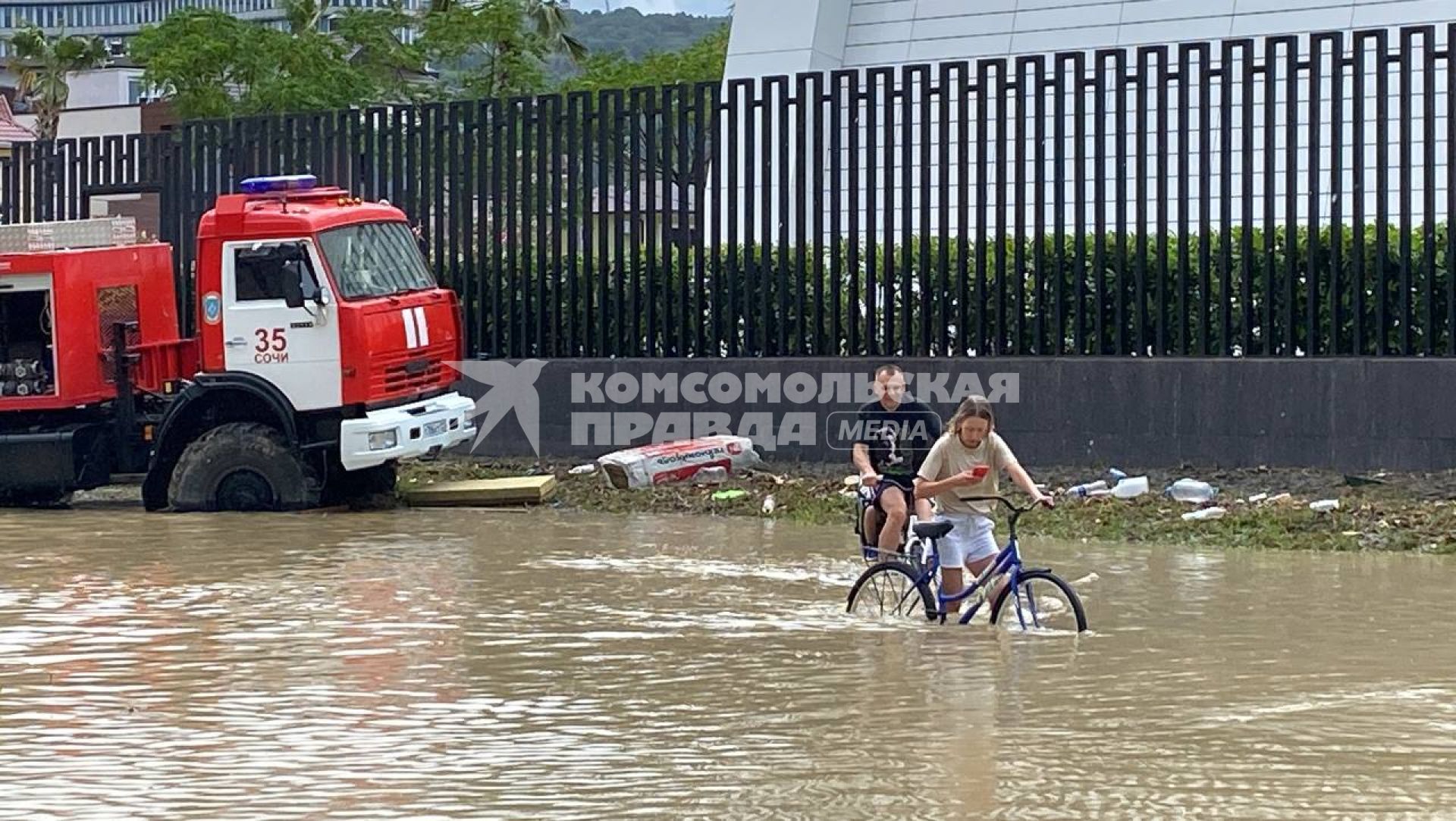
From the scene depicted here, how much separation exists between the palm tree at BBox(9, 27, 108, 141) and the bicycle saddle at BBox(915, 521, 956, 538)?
6583cm

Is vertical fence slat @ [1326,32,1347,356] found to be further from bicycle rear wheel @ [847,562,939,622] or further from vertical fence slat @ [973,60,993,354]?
bicycle rear wheel @ [847,562,939,622]

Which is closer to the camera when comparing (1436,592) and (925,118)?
(1436,592)

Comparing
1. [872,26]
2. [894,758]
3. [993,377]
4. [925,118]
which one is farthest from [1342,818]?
[872,26]

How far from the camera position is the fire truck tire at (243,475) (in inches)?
776

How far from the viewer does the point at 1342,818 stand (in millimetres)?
7473

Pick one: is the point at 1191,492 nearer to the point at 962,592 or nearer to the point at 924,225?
the point at 924,225

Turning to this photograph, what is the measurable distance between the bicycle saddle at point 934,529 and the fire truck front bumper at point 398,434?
26.9ft

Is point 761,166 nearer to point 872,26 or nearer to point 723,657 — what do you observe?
point 872,26

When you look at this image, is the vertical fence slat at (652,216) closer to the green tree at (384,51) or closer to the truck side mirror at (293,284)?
the truck side mirror at (293,284)

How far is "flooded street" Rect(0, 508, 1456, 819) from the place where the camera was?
7.98 metres

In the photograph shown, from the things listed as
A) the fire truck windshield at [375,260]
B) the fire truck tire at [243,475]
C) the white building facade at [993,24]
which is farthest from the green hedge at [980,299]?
the white building facade at [993,24]

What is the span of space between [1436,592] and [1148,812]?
20.8 feet

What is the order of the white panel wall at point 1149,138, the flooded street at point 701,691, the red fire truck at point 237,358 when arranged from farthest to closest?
the red fire truck at point 237,358 → the white panel wall at point 1149,138 → the flooded street at point 701,691
